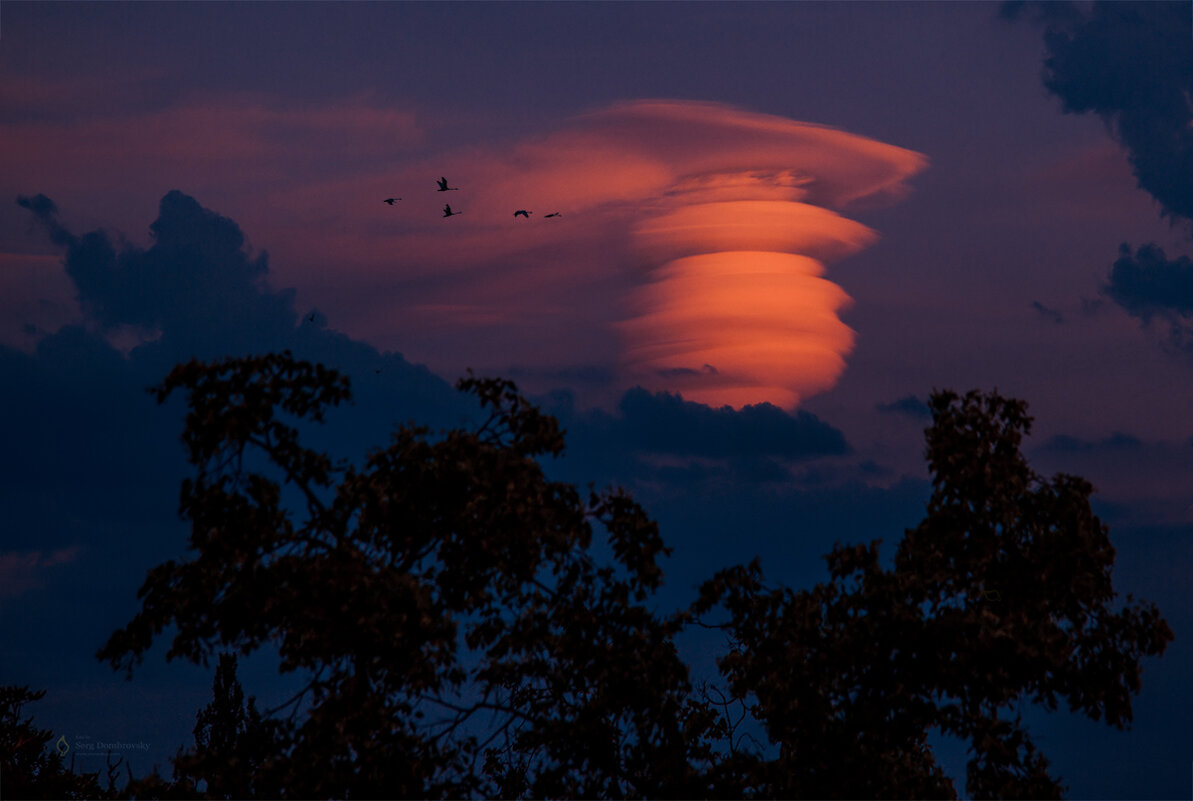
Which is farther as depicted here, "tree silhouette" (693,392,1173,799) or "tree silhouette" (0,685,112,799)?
"tree silhouette" (0,685,112,799)

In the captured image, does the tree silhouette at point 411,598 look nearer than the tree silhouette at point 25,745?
Yes

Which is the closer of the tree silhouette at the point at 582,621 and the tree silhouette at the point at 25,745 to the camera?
the tree silhouette at the point at 582,621

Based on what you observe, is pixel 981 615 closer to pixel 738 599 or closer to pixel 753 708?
pixel 738 599

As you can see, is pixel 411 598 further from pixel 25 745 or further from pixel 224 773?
pixel 25 745

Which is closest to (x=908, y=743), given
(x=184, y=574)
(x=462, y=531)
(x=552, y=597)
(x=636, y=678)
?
(x=636, y=678)

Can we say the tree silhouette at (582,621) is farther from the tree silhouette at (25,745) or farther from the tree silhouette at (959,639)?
the tree silhouette at (25,745)

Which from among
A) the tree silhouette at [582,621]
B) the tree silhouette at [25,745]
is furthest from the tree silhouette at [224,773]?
the tree silhouette at [25,745]

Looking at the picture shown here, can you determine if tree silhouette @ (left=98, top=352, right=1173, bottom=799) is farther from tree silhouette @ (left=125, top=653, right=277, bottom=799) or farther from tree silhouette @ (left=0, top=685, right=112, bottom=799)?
tree silhouette @ (left=0, top=685, right=112, bottom=799)

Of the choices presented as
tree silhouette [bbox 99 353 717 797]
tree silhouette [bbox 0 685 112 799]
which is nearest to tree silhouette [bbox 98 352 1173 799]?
tree silhouette [bbox 99 353 717 797]

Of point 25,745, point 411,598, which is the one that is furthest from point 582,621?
point 25,745

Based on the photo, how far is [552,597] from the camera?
62.5ft

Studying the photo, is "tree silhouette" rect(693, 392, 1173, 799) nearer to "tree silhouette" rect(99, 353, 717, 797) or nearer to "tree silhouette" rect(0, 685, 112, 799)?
"tree silhouette" rect(99, 353, 717, 797)

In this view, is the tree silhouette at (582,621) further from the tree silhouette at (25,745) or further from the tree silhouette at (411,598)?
the tree silhouette at (25,745)

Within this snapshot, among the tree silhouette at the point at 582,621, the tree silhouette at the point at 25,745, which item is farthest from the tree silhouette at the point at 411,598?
the tree silhouette at the point at 25,745
